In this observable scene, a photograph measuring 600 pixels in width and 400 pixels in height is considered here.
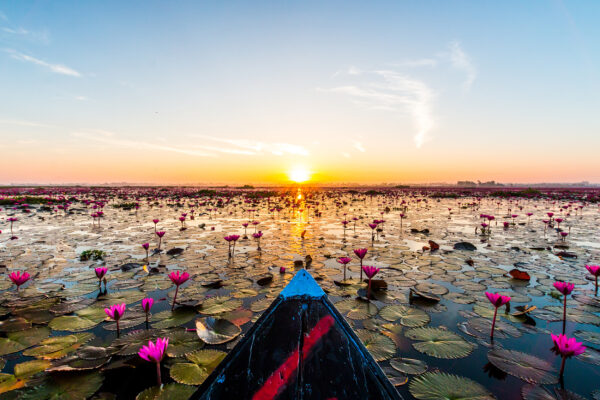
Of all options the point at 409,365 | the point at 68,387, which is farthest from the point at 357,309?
the point at 68,387

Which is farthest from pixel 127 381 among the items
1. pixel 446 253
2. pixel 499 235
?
pixel 499 235

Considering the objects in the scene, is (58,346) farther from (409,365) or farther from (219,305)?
(409,365)

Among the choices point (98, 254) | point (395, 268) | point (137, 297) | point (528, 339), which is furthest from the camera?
point (98, 254)

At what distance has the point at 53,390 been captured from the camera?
2504mm

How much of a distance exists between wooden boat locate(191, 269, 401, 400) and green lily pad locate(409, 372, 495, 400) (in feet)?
4.88

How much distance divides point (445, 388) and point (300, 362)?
2014mm

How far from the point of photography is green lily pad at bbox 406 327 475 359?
3.25m

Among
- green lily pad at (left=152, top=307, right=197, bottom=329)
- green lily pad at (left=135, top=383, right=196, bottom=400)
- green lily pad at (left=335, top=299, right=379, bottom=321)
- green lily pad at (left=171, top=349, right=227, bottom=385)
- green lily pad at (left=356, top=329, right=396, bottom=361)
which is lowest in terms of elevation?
green lily pad at (left=152, top=307, right=197, bottom=329)

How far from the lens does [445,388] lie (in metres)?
2.65

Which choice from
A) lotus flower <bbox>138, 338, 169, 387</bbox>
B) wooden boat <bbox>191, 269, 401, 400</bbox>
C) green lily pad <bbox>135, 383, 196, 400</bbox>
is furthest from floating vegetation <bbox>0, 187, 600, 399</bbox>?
wooden boat <bbox>191, 269, 401, 400</bbox>

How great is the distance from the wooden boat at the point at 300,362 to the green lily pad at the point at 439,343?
2207 mm

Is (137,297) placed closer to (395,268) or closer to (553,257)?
(395,268)

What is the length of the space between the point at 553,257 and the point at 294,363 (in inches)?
356

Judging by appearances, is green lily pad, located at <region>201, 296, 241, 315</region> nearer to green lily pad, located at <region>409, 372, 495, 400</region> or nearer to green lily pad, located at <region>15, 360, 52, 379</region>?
green lily pad, located at <region>15, 360, 52, 379</region>
